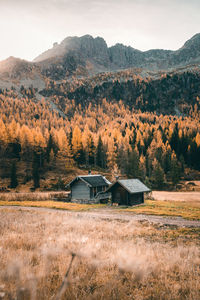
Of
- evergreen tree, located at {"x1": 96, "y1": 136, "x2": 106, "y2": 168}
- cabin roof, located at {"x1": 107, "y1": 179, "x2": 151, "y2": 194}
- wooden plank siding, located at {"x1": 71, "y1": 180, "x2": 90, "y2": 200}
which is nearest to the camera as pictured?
cabin roof, located at {"x1": 107, "y1": 179, "x2": 151, "y2": 194}

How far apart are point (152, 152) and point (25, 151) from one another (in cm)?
5953

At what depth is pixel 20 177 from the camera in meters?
75.0

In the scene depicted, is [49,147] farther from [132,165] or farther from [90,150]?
[132,165]

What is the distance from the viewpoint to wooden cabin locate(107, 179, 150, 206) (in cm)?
4084

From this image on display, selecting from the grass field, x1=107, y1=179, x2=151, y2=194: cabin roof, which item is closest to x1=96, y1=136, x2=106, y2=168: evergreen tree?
x1=107, y1=179, x2=151, y2=194: cabin roof

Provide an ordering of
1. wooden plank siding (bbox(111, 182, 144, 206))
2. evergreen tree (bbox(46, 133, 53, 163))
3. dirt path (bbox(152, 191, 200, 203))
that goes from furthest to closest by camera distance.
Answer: evergreen tree (bbox(46, 133, 53, 163)) → dirt path (bbox(152, 191, 200, 203)) → wooden plank siding (bbox(111, 182, 144, 206))

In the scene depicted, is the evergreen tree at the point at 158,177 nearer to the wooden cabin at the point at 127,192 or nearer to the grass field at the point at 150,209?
the wooden cabin at the point at 127,192

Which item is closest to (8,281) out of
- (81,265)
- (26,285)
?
(26,285)

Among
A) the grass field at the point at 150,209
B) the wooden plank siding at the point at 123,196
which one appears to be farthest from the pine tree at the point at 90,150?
the grass field at the point at 150,209

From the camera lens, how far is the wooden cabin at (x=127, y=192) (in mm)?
40844

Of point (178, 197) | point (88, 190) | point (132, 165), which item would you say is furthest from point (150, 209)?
point (132, 165)

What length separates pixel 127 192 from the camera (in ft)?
135

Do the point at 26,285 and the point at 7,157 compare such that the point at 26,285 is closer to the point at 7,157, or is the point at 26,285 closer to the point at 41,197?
the point at 41,197

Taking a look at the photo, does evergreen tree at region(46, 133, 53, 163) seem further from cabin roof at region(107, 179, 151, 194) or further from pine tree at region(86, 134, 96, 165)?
cabin roof at region(107, 179, 151, 194)
